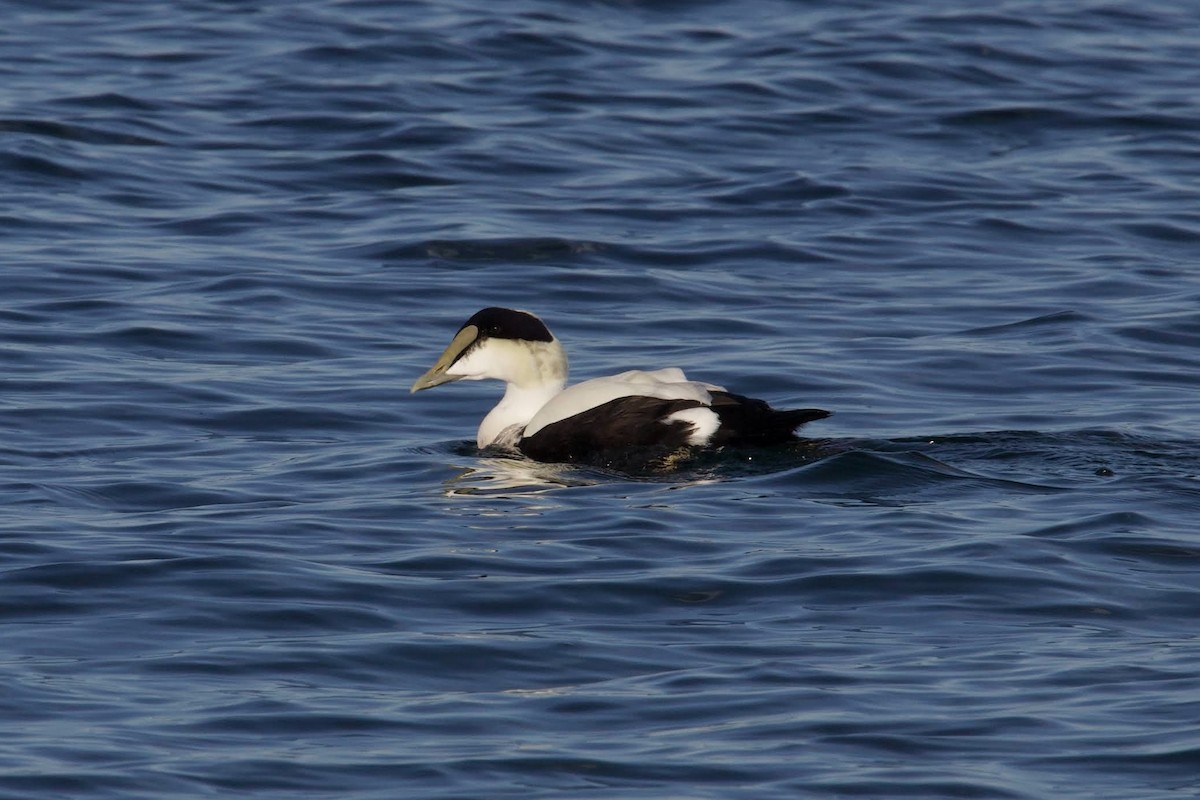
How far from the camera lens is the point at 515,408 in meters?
9.67

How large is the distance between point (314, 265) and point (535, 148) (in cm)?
368

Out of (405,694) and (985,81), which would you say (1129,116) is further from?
(405,694)

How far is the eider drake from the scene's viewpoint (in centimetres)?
877

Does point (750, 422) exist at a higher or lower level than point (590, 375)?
higher

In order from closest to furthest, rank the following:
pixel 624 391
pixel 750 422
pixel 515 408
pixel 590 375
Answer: pixel 750 422 < pixel 624 391 < pixel 515 408 < pixel 590 375

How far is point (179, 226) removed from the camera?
556 inches

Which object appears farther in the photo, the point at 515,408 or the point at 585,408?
the point at 515,408

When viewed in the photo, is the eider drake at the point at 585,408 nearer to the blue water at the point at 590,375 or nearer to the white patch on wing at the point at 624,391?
the white patch on wing at the point at 624,391

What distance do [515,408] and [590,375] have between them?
4.48 feet

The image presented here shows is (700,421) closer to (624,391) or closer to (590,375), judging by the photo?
(624,391)

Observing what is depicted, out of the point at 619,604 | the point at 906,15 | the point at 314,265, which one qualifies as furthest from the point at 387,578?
the point at 906,15

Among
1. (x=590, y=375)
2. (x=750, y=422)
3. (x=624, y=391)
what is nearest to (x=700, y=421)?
(x=750, y=422)

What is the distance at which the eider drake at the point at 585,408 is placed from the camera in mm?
8766

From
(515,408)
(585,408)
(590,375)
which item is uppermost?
(585,408)
